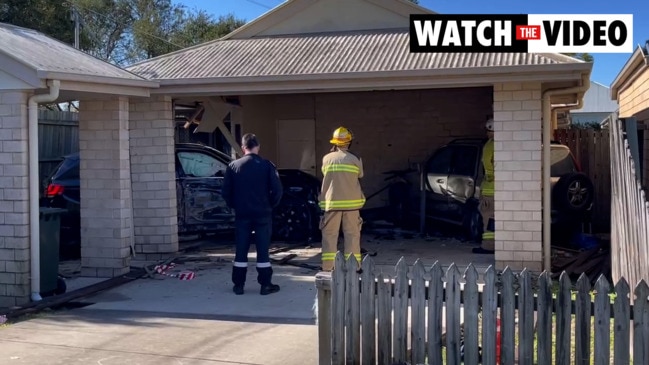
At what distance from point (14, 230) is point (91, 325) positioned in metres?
1.87

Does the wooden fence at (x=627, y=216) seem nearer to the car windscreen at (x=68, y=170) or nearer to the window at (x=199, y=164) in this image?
the window at (x=199, y=164)

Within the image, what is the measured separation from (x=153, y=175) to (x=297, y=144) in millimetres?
5372

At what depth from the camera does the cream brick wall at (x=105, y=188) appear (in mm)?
9992

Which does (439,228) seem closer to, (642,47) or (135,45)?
(642,47)

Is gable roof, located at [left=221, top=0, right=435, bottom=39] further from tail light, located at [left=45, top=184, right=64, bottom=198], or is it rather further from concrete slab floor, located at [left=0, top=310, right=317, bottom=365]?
concrete slab floor, located at [left=0, top=310, right=317, bottom=365]

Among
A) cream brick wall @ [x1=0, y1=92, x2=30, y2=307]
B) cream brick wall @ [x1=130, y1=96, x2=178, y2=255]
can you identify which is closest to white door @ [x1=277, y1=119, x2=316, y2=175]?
cream brick wall @ [x1=130, y1=96, x2=178, y2=255]

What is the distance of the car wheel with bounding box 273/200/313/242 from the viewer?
1245cm

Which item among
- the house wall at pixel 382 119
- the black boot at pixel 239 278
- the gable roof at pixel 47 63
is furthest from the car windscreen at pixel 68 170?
the black boot at pixel 239 278

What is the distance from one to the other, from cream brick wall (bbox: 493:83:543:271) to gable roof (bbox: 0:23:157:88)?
4.74m

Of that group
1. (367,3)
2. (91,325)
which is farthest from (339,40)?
(91,325)

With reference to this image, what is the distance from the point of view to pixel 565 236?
11609mm

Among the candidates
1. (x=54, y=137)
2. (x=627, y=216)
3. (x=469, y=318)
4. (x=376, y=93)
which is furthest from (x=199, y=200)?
(x=469, y=318)

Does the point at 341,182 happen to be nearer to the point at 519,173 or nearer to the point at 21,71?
the point at 519,173

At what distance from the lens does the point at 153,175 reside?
1118cm
